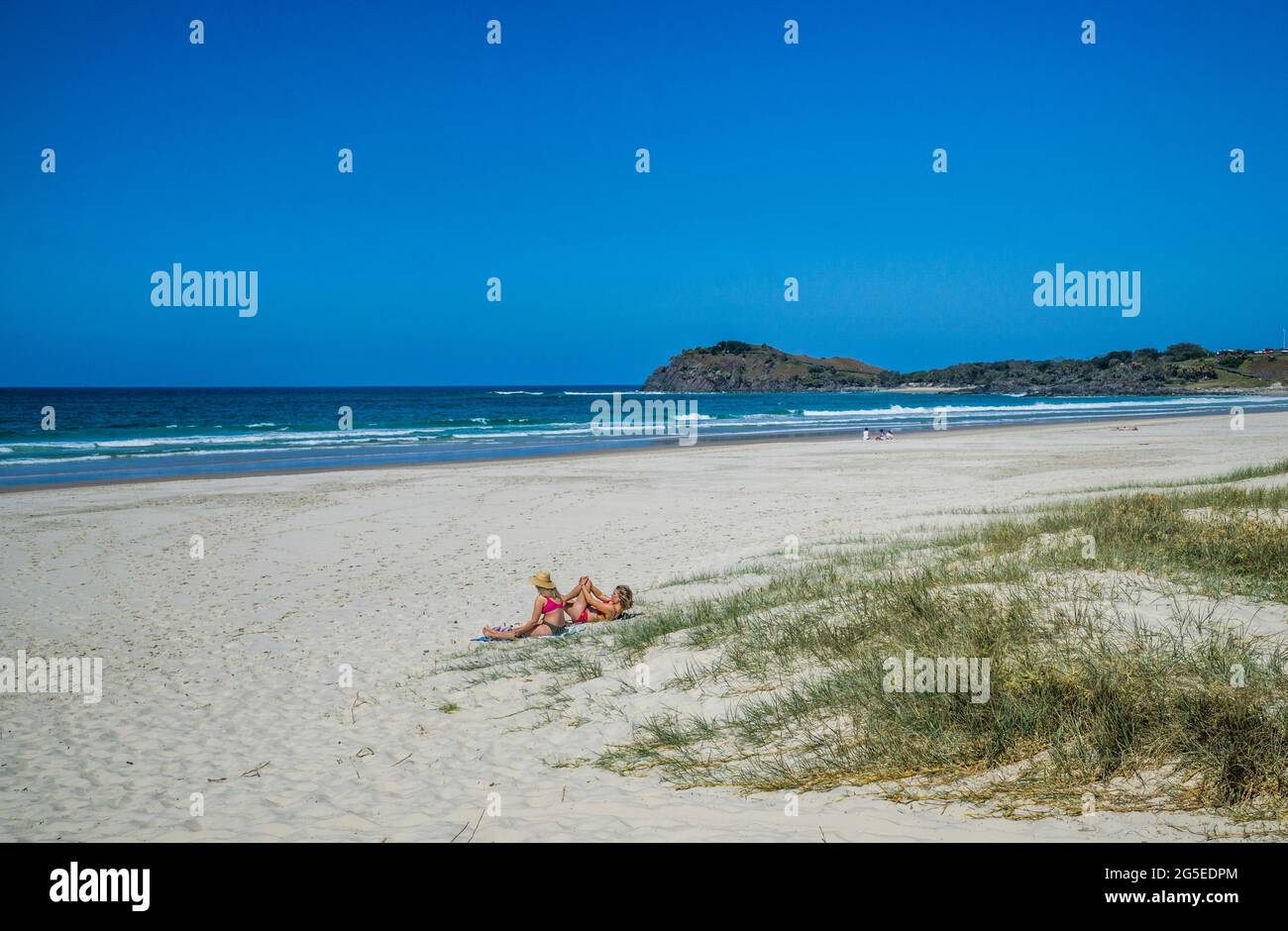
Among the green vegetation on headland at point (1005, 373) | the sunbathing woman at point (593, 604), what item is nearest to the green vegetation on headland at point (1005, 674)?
the sunbathing woman at point (593, 604)

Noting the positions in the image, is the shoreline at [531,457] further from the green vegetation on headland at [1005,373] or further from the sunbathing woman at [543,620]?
the green vegetation on headland at [1005,373]

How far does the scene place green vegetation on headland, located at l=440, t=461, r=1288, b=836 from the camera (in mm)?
4285

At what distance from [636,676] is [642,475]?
18.0 meters

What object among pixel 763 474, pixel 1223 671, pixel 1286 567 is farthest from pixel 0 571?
pixel 763 474

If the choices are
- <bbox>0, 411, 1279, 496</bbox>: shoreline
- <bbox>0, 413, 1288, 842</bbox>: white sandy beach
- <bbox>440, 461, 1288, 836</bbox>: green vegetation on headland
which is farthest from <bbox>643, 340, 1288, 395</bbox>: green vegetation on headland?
<bbox>440, 461, 1288, 836</bbox>: green vegetation on headland

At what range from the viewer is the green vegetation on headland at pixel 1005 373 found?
11912cm

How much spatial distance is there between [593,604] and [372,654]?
7.50 ft

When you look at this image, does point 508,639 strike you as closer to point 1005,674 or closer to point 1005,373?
point 1005,674

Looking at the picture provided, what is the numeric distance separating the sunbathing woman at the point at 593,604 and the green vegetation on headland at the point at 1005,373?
121205 millimetres

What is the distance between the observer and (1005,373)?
155 metres

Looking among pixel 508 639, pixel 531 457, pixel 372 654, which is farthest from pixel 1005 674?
pixel 531 457

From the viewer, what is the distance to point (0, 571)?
12.4 m
